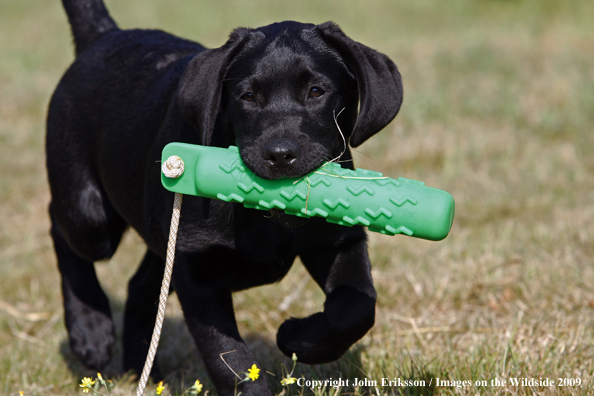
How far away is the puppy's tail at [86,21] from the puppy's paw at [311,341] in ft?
7.11

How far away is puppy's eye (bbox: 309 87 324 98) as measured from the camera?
2627 mm

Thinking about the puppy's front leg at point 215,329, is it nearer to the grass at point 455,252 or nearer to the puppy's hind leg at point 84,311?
the grass at point 455,252

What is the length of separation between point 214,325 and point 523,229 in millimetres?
2565

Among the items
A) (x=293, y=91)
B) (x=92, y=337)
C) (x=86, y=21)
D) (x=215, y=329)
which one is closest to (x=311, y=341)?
(x=215, y=329)

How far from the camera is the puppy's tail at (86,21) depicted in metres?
3.88

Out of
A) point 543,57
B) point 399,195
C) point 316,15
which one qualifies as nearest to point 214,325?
point 399,195

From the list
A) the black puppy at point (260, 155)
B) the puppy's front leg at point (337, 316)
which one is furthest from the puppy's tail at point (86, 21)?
the puppy's front leg at point (337, 316)

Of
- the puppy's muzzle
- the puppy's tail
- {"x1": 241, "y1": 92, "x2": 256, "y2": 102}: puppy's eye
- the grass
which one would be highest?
the puppy's tail

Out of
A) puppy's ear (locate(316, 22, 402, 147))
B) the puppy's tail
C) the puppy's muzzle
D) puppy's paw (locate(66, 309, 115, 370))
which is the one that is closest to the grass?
puppy's paw (locate(66, 309, 115, 370))

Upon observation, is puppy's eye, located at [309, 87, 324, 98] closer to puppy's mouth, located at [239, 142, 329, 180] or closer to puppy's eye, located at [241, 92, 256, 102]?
puppy's eye, located at [241, 92, 256, 102]

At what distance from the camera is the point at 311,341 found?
8.30 feet

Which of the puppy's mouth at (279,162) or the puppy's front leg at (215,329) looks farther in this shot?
the puppy's front leg at (215,329)

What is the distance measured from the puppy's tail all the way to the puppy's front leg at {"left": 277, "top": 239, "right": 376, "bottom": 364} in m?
2.05

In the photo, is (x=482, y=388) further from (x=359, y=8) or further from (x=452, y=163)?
(x=359, y=8)
